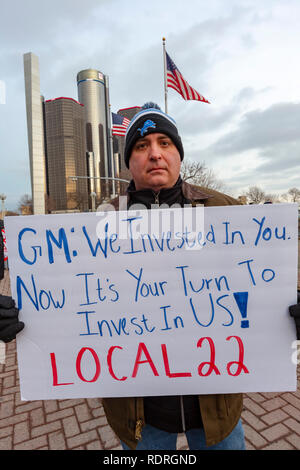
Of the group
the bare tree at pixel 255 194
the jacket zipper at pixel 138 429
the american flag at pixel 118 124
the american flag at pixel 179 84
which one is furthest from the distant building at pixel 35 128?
the bare tree at pixel 255 194

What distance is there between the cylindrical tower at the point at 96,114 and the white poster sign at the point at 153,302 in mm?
102075

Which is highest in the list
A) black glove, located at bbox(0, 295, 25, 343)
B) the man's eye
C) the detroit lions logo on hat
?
the detroit lions logo on hat

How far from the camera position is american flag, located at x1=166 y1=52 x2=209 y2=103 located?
903 centimetres

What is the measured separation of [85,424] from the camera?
242 cm

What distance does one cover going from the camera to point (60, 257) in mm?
1333

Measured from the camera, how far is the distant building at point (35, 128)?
504 inches

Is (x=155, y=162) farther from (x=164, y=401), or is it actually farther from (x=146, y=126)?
(x=164, y=401)

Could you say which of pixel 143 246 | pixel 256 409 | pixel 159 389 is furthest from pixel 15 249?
pixel 256 409

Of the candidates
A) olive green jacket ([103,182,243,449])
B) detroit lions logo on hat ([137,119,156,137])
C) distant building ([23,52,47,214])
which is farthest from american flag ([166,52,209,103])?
olive green jacket ([103,182,243,449])

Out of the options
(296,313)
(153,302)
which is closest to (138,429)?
(153,302)

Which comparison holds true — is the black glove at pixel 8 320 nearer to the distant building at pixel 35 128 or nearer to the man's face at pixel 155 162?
the man's face at pixel 155 162

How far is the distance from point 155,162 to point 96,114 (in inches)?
4580

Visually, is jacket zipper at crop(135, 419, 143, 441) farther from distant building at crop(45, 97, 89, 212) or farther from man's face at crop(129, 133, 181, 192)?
distant building at crop(45, 97, 89, 212)

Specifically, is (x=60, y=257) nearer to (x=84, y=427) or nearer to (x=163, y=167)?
(x=163, y=167)
